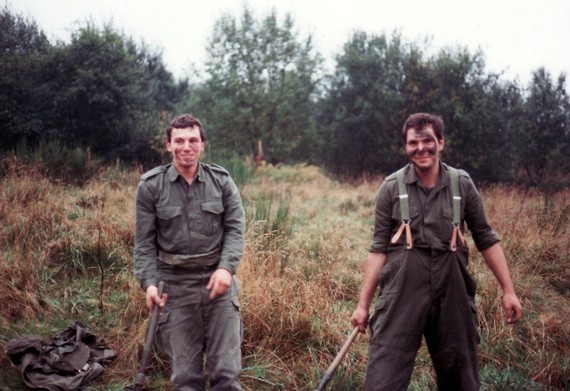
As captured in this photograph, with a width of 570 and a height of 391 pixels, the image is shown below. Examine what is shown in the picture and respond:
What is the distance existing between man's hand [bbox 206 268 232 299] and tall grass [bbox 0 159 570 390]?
3.94 ft

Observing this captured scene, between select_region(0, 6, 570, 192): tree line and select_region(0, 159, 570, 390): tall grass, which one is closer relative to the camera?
select_region(0, 159, 570, 390): tall grass

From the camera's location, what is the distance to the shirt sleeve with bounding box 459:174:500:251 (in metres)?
2.68

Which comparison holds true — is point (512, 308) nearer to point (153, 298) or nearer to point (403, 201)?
point (403, 201)

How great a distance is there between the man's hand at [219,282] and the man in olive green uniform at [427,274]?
0.80 metres

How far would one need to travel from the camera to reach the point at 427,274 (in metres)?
2.59

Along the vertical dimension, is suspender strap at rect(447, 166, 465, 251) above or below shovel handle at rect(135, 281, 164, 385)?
above

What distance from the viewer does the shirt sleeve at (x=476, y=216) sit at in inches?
106

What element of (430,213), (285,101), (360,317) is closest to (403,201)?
(430,213)

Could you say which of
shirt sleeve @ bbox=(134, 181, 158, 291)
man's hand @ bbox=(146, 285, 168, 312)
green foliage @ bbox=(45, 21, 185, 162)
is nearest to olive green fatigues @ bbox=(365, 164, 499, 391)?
man's hand @ bbox=(146, 285, 168, 312)

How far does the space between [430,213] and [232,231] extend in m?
1.22

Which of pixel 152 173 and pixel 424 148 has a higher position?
pixel 424 148

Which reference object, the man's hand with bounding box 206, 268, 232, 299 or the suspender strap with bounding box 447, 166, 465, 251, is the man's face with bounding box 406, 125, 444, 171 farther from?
the man's hand with bounding box 206, 268, 232, 299

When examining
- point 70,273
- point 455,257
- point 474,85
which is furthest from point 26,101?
point 474,85

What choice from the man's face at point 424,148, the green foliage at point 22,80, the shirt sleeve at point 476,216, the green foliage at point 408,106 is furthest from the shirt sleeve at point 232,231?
the green foliage at point 408,106
